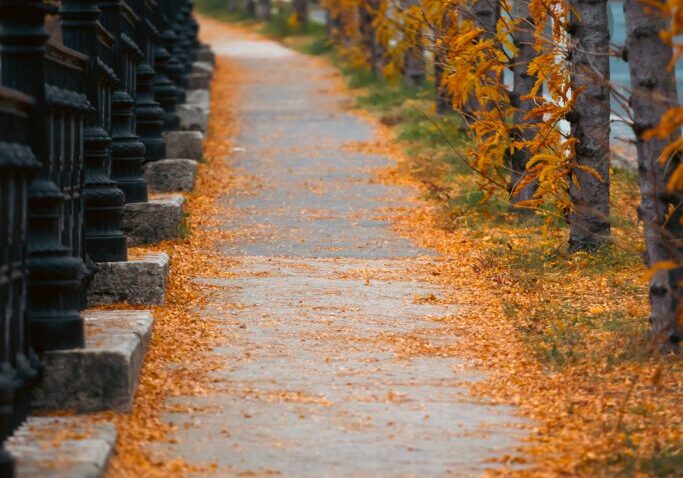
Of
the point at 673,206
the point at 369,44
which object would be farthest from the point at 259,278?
the point at 369,44

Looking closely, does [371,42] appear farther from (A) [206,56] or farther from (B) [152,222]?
(B) [152,222]

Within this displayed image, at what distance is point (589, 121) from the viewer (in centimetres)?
1124

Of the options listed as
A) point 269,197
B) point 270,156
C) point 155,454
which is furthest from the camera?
point 270,156

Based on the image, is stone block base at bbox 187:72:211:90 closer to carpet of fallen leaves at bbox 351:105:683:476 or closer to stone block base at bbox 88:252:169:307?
carpet of fallen leaves at bbox 351:105:683:476

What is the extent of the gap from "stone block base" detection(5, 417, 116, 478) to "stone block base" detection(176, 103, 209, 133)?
14163mm

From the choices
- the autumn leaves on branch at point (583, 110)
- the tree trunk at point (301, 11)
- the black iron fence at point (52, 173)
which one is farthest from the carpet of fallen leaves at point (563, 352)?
the tree trunk at point (301, 11)

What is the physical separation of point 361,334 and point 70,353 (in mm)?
2568

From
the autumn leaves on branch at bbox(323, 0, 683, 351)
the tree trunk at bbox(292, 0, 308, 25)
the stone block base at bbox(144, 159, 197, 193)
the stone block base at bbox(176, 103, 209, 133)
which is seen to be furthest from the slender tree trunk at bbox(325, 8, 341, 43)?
the autumn leaves on branch at bbox(323, 0, 683, 351)

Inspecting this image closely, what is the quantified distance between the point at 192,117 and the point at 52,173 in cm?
1347

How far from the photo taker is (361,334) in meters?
9.02

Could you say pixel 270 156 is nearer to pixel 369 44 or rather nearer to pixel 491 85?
pixel 491 85

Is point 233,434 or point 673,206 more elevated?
point 673,206

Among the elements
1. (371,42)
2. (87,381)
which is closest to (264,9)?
(371,42)

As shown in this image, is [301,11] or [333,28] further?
[301,11]
